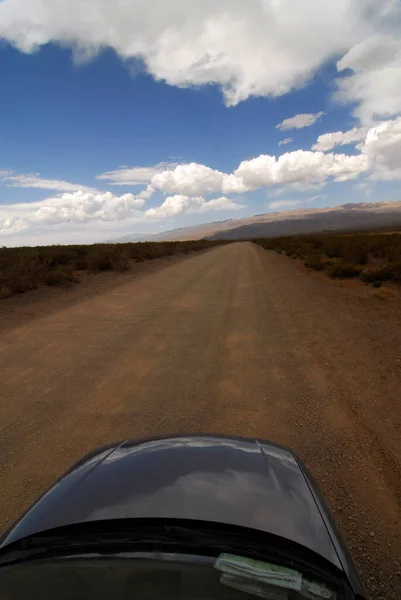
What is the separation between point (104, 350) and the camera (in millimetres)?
6512

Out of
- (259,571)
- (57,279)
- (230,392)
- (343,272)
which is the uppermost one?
(57,279)

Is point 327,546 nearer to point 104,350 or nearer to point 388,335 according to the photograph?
point 104,350

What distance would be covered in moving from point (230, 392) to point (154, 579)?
3529 millimetres

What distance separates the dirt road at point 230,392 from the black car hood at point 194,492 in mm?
987

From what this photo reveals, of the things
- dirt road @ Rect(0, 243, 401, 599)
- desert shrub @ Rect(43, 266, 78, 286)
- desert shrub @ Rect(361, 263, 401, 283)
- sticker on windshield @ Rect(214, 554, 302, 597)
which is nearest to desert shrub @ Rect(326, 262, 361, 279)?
desert shrub @ Rect(361, 263, 401, 283)

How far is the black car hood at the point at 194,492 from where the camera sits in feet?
4.84

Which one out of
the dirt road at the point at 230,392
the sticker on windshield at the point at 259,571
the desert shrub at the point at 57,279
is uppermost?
the desert shrub at the point at 57,279

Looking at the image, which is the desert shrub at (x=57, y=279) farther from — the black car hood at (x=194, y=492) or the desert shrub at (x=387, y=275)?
the black car hood at (x=194, y=492)

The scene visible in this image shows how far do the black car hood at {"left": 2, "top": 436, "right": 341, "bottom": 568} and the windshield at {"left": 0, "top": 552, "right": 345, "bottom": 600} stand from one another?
166 mm

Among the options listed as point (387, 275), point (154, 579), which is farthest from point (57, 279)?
point (154, 579)

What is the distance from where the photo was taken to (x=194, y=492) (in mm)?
1624

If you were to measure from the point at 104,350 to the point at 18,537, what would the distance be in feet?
16.9

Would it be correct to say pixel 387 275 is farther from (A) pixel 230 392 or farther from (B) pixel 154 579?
(B) pixel 154 579

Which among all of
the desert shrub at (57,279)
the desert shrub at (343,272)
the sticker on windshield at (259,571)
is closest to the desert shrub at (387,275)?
the desert shrub at (343,272)
